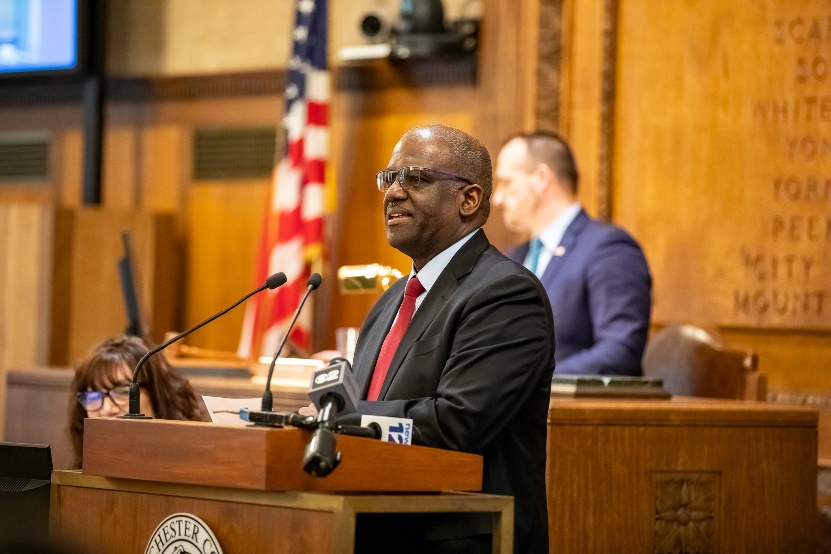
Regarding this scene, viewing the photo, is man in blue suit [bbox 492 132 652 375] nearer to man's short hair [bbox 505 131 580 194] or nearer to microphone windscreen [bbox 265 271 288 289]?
man's short hair [bbox 505 131 580 194]

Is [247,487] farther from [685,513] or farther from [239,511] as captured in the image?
[685,513]

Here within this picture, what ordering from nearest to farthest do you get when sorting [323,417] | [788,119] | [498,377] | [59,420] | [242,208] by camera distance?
[323,417]
[498,377]
[59,420]
[788,119]
[242,208]

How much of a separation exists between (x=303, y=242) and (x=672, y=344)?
267 cm

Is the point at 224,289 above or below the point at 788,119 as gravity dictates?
below

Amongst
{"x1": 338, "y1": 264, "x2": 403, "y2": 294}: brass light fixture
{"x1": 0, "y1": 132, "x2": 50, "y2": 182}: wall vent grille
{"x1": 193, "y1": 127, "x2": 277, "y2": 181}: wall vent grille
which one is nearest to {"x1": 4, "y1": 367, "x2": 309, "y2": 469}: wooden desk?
{"x1": 338, "y1": 264, "x2": 403, "y2": 294}: brass light fixture

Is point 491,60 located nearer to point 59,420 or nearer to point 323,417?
point 59,420

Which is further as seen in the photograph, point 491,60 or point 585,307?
point 491,60

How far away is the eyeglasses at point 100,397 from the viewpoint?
3.57m

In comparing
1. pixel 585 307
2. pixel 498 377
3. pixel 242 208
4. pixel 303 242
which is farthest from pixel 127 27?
pixel 498 377

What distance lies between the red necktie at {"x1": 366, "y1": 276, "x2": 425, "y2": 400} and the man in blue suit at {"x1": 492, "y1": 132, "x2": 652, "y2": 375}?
70.7 inches

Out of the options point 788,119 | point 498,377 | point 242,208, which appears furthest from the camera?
point 242,208

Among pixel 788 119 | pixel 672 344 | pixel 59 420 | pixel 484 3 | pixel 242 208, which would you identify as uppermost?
pixel 484 3

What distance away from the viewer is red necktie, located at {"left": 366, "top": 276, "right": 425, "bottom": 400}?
3.05 m

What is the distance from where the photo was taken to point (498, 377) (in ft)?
9.09
